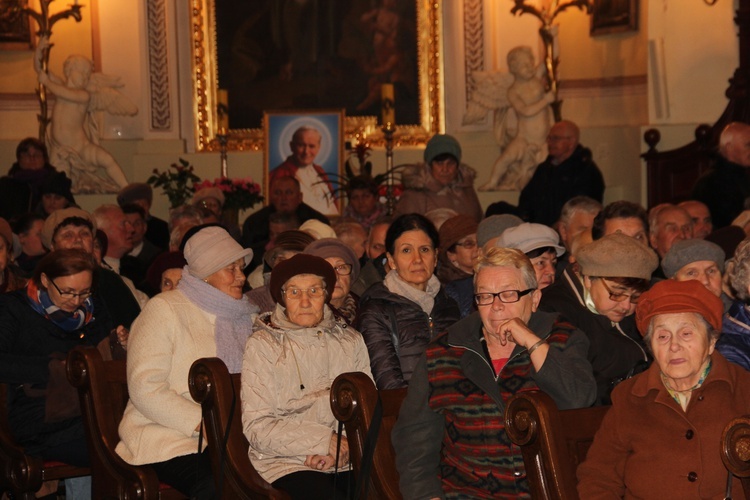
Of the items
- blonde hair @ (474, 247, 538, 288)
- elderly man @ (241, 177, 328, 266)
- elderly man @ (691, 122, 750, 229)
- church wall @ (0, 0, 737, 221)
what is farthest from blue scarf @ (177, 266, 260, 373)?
church wall @ (0, 0, 737, 221)

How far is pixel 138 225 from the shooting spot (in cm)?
935

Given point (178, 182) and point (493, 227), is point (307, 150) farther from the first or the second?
point (493, 227)

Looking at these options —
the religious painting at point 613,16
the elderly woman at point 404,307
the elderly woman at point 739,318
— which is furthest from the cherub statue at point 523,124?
the elderly woman at point 739,318

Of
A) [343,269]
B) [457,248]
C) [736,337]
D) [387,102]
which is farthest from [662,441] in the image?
[387,102]

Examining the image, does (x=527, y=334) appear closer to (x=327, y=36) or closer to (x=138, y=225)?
(x=138, y=225)

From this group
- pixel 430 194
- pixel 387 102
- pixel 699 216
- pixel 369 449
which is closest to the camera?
pixel 369 449

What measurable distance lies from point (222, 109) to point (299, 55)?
1431 mm

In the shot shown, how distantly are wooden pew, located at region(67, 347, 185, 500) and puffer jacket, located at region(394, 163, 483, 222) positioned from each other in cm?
455

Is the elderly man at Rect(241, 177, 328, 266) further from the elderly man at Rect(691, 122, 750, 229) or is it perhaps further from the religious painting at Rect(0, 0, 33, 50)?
the religious painting at Rect(0, 0, 33, 50)

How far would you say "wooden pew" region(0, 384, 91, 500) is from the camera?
577 centimetres

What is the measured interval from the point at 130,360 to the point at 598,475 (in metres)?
2.22

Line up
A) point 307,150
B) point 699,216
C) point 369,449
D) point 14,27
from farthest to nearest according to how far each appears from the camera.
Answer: point 14,27 < point 307,150 < point 699,216 < point 369,449

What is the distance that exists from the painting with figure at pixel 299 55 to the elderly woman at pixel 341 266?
8221 millimetres

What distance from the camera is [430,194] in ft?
32.3
